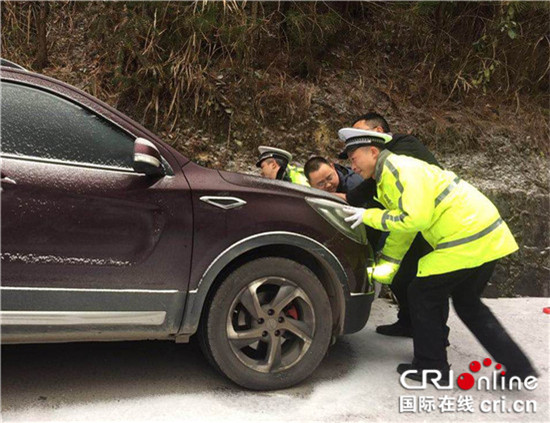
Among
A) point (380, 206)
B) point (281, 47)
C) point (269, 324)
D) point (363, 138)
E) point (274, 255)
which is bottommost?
point (269, 324)

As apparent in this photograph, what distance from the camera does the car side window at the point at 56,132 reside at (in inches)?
123

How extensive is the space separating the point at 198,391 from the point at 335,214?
1.30m

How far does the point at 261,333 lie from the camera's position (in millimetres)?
3494

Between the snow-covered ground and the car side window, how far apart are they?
1.28 meters

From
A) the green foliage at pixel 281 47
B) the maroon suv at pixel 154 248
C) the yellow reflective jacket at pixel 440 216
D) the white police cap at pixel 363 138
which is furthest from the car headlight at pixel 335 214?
the green foliage at pixel 281 47

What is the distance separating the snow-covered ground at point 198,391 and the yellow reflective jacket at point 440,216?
77 centimetres

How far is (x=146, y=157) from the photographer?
124 inches

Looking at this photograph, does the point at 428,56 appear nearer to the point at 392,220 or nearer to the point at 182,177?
the point at 392,220

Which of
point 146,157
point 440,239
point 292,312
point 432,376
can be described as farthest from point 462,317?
point 146,157

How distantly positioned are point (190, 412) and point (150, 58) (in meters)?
4.06

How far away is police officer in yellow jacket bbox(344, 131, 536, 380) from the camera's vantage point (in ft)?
11.8

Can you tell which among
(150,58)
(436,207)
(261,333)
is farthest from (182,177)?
(150,58)

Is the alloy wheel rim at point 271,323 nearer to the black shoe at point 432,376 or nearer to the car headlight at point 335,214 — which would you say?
the car headlight at point 335,214

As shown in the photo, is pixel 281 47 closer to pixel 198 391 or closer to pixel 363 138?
pixel 363 138
